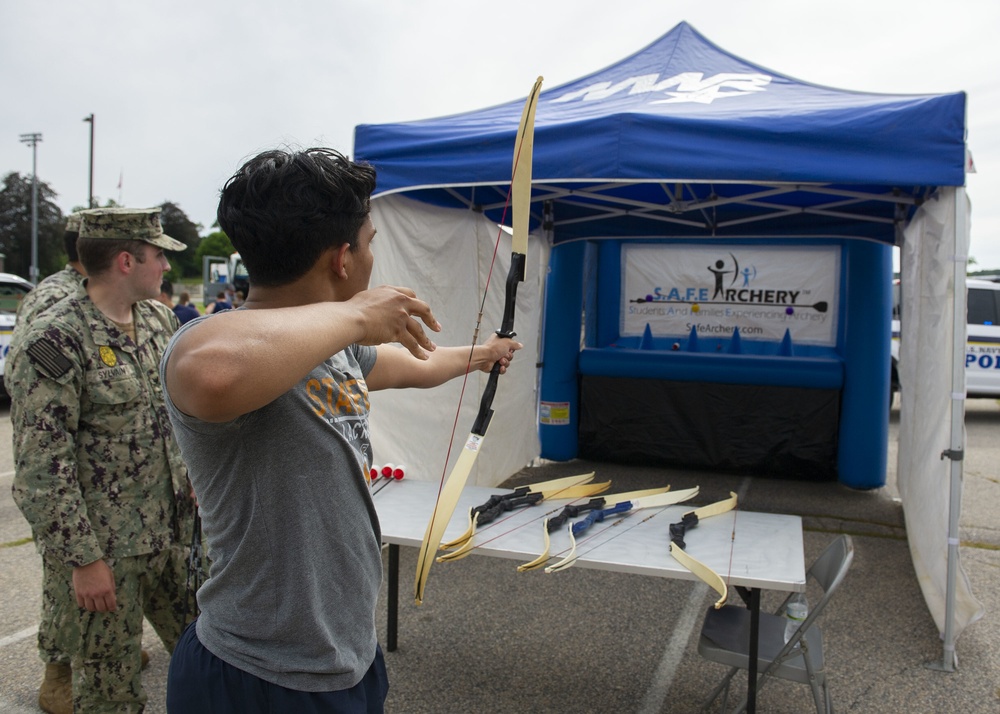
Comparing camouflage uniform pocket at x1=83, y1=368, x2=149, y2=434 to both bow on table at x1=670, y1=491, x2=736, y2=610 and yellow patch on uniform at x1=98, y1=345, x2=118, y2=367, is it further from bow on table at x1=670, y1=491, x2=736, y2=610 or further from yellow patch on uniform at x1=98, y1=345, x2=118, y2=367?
bow on table at x1=670, y1=491, x2=736, y2=610

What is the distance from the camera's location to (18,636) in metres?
3.12

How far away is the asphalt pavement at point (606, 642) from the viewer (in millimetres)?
2705

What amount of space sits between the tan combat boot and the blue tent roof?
97.8 inches

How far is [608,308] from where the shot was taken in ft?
20.5

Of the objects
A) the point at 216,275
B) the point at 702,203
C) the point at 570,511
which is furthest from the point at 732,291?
→ the point at 216,275

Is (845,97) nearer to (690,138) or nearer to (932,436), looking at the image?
(690,138)

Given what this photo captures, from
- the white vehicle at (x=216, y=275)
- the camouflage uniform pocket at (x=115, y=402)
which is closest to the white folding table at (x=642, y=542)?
the camouflage uniform pocket at (x=115, y=402)

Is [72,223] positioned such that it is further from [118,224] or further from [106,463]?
[106,463]

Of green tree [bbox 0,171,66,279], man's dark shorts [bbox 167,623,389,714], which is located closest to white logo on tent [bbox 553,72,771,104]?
man's dark shorts [bbox 167,623,389,714]

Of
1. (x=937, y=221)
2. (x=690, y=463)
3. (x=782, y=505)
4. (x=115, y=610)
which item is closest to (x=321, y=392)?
(x=115, y=610)

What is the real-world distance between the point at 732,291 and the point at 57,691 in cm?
505

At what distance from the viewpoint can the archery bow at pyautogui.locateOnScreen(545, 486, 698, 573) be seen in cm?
247

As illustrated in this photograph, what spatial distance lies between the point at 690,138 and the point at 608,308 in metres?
3.13

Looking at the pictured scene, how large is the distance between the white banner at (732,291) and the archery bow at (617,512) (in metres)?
3.02
